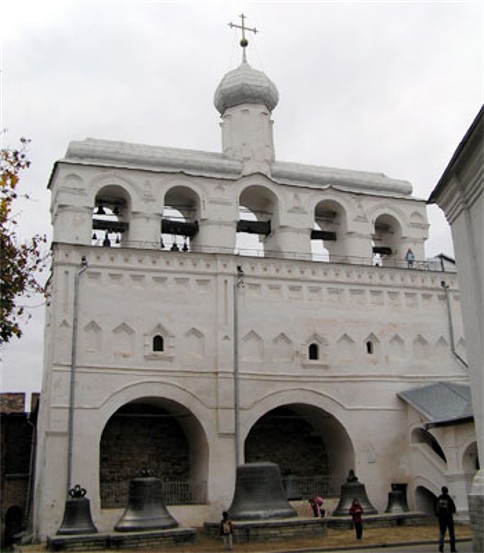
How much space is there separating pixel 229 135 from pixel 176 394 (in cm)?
872

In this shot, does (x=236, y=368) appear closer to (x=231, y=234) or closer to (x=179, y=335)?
(x=179, y=335)

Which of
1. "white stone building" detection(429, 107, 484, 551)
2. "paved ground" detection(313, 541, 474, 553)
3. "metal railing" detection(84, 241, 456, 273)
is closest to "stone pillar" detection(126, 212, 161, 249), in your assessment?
"metal railing" detection(84, 241, 456, 273)

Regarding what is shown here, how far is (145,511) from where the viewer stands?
16.2 meters

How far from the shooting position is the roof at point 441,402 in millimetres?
19281

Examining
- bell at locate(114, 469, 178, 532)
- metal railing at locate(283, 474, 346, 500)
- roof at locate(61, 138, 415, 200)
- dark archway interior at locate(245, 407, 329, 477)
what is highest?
roof at locate(61, 138, 415, 200)

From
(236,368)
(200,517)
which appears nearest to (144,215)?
(236,368)

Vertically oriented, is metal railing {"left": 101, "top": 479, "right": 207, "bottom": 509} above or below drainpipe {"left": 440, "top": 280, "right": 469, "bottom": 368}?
below

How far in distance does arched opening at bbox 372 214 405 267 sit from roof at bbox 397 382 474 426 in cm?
443

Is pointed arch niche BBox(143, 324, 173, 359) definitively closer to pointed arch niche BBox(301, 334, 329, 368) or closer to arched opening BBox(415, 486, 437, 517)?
pointed arch niche BBox(301, 334, 329, 368)

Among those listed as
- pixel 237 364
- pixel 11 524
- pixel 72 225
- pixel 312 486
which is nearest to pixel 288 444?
pixel 312 486

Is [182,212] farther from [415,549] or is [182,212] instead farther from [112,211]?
[415,549]

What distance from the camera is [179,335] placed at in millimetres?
20625

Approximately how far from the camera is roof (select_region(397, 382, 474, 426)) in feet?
63.3

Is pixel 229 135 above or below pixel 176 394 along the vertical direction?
above
